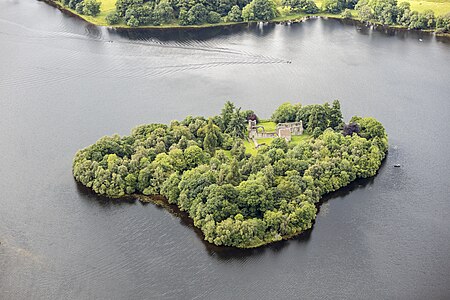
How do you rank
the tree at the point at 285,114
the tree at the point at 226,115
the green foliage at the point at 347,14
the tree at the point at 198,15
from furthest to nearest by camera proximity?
the green foliage at the point at 347,14
the tree at the point at 198,15
the tree at the point at 285,114
the tree at the point at 226,115

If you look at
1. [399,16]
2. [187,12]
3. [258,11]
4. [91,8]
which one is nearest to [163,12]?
[187,12]

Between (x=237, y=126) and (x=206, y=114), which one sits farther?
(x=206, y=114)

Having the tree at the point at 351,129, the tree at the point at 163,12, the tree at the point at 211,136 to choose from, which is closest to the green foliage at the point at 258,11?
the tree at the point at 163,12

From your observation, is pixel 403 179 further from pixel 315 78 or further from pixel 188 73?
pixel 188 73

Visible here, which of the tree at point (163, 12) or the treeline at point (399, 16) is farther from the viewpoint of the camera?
the tree at point (163, 12)

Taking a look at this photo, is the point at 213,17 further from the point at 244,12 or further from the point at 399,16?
the point at 399,16

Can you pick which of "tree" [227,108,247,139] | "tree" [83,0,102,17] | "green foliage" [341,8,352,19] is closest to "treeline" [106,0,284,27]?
"tree" [83,0,102,17]

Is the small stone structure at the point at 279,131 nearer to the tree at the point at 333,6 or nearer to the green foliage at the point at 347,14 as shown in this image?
the green foliage at the point at 347,14
